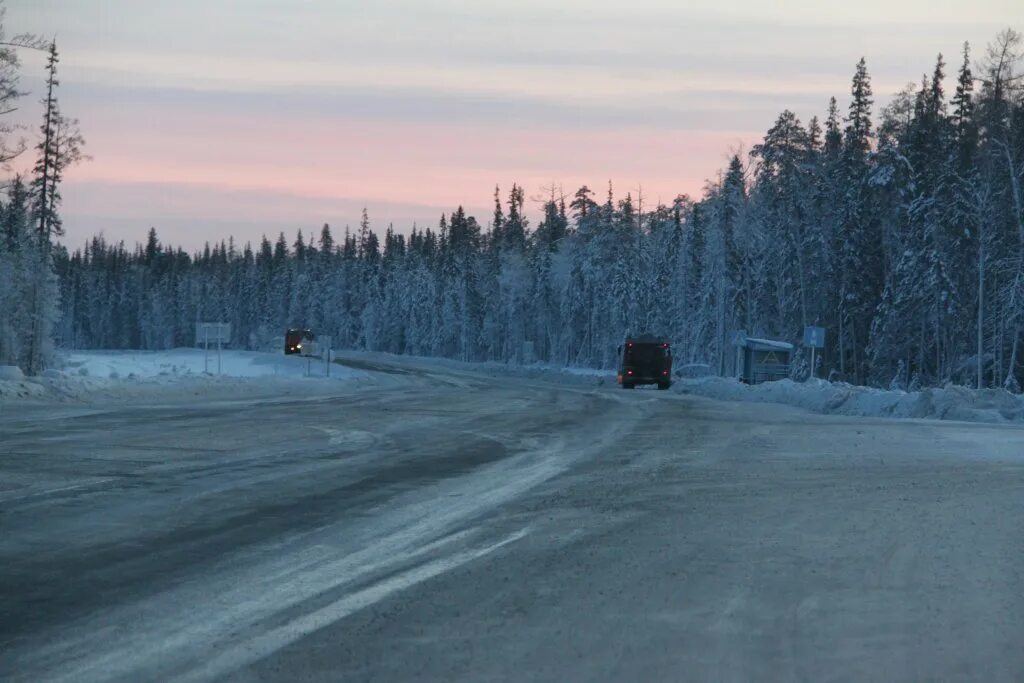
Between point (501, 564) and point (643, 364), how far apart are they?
43243 mm

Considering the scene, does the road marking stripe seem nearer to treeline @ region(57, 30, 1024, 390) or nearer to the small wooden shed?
treeline @ region(57, 30, 1024, 390)

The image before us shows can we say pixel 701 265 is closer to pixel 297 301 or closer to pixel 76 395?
pixel 76 395

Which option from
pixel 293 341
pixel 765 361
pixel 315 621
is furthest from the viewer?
pixel 293 341

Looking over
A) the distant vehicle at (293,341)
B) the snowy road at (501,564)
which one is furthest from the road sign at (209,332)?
the distant vehicle at (293,341)

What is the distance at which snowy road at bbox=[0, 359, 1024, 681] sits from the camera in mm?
5289

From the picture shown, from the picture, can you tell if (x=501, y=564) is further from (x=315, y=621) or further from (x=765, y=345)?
(x=765, y=345)

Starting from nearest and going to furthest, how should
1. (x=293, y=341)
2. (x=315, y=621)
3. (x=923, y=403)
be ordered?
(x=315, y=621) < (x=923, y=403) < (x=293, y=341)

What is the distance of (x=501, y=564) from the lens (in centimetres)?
754

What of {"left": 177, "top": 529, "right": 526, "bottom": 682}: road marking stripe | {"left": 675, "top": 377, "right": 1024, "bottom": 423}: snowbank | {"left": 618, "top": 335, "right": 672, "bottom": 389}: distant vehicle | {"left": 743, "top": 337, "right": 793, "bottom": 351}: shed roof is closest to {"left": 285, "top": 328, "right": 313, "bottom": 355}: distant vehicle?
{"left": 743, "top": 337, "right": 793, "bottom": 351}: shed roof

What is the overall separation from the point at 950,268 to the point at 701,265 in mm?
41249

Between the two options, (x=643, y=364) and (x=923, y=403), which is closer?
(x=923, y=403)

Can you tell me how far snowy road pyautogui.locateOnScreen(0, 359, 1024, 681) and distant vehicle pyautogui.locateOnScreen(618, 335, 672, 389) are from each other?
1339 inches

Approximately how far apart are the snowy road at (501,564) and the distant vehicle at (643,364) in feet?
112

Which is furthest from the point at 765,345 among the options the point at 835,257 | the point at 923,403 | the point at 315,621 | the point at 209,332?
the point at 315,621
